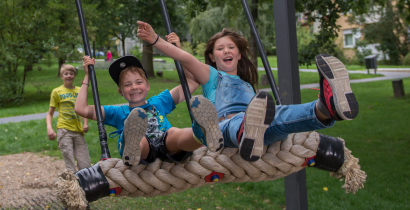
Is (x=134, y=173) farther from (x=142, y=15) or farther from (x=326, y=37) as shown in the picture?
(x=142, y=15)

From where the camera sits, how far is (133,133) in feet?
5.62

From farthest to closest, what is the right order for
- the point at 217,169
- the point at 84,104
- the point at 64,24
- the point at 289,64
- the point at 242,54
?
the point at 64,24 → the point at 242,54 → the point at 289,64 → the point at 84,104 → the point at 217,169

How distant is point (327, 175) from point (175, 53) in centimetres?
349

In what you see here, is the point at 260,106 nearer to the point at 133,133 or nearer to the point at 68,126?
the point at 133,133

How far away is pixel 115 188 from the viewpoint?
6.09ft

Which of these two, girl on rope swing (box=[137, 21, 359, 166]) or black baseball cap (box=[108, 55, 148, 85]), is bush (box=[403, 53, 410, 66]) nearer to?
girl on rope swing (box=[137, 21, 359, 166])

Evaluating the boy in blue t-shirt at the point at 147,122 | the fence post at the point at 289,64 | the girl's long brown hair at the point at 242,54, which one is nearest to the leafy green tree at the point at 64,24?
the girl's long brown hair at the point at 242,54

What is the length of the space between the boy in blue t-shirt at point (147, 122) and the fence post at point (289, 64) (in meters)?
0.62

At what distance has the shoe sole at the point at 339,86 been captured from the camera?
1.48m

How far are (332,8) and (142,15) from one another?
898cm

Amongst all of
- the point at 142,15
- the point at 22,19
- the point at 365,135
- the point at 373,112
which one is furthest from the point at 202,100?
the point at 142,15

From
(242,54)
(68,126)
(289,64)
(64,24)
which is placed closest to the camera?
(289,64)

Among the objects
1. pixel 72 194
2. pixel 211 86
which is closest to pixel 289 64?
pixel 211 86

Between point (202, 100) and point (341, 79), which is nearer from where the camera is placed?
point (341, 79)
